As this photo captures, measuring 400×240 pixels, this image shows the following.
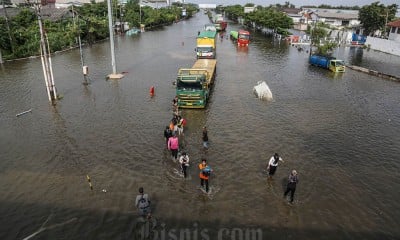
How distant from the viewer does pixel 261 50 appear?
63.3m

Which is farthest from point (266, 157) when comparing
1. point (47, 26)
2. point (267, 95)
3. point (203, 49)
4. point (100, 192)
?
point (47, 26)

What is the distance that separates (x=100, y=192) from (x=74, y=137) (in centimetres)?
771

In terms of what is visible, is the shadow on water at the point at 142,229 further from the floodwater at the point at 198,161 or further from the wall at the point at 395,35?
the wall at the point at 395,35

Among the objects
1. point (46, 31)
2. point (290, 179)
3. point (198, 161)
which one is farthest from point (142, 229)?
point (46, 31)

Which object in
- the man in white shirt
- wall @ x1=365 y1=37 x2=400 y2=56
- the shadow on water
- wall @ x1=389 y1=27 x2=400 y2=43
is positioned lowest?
the shadow on water

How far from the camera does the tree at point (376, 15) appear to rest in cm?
7444

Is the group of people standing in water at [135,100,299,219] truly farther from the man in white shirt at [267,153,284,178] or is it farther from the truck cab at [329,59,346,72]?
the truck cab at [329,59,346,72]

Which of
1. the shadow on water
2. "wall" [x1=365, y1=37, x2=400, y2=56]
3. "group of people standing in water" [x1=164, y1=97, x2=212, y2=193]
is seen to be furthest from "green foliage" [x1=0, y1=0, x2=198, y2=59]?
"wall" [x1=365, y1=37, x2=400, y2=56]

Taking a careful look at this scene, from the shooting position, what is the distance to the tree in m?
74.4

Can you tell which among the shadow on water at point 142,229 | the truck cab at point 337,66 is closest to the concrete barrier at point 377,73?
the truck cab at point 337,66

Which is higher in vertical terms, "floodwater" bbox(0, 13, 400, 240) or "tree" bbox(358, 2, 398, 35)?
"tree" bbox(358, 2, 398, 35)

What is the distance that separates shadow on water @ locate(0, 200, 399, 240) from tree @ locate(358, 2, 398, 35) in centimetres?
7465

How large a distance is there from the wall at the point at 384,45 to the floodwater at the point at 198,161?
91.1ft

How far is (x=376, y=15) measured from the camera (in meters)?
75.1
